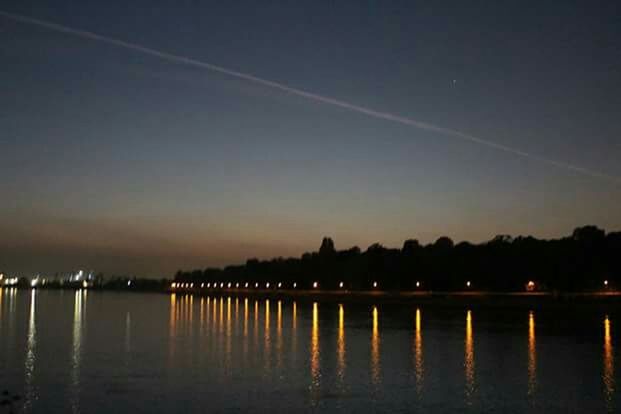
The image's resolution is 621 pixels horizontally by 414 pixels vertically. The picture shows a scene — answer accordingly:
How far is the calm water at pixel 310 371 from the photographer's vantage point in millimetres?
26562

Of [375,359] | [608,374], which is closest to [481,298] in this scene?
[375,359]

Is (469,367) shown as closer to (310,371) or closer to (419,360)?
(419,360)

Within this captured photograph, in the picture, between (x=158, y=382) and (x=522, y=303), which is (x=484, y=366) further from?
(x=522, y=303)

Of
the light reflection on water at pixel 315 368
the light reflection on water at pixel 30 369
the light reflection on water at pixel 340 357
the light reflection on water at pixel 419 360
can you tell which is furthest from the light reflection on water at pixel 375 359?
the light reflection on water at pixel 30 369

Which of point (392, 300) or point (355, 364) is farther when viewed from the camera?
point (392, 300)

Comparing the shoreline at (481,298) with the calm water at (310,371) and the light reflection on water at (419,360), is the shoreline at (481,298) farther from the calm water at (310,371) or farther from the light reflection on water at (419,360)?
the light reflection on water at (419,360)

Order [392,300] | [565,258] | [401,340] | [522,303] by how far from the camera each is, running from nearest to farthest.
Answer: [401,340] < [522,303] < [565,258] < [392,300]

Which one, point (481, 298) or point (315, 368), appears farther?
point (481, 298)

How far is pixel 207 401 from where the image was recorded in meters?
27.0

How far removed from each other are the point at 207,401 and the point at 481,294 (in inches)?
3788

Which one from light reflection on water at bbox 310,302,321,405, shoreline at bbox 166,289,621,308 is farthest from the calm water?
shoreline at bbox 166,289,621,308

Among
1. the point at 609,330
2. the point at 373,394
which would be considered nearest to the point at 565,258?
the point at 609,330

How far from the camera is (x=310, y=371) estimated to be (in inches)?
1366

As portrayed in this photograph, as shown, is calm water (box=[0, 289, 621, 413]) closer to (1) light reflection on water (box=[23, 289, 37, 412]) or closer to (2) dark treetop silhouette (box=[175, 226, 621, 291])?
(1) light reflection on water (box=[23, 289, 37, 412])
